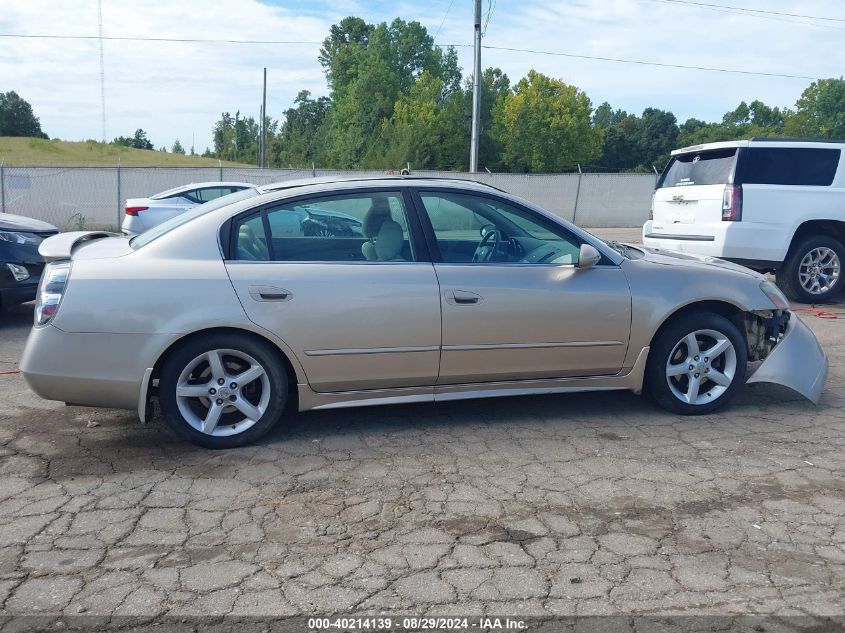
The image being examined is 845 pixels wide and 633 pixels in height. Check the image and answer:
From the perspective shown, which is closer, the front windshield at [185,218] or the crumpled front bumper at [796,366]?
the front windshield at [185,218]

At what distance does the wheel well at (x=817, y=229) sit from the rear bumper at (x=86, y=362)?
7954 millimetres

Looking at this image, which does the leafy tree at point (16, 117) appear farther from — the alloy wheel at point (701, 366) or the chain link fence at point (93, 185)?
the alloy wheel at point (701, 366)

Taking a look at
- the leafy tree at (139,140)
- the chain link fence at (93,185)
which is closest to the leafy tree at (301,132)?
the leafy tree at (139,140)

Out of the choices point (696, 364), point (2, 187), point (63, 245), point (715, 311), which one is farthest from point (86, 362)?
point (2, 187)

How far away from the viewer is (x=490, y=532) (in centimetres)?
354

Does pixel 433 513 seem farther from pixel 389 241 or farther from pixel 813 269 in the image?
pixel 813 269

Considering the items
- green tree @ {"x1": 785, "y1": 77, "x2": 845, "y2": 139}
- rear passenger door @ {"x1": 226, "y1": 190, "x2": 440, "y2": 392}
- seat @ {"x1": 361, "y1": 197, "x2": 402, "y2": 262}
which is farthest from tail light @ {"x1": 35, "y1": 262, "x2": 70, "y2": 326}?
green tree @ {"x1": 785, "y1": 77, "x2": 845, "y2": 139}

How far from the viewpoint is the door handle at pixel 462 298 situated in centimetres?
463

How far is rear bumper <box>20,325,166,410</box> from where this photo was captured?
4.27m

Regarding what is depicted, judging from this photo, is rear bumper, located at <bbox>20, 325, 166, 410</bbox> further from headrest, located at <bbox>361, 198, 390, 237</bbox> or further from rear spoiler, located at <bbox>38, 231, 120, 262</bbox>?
headrest, located at <bbox>361, 198, 390, 237</bbox>

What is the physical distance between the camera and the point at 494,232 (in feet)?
16.4

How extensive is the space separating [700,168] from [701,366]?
537 cm

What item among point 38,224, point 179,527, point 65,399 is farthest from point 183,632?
point 38,224

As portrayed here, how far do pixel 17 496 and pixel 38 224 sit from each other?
5400 millimetres
